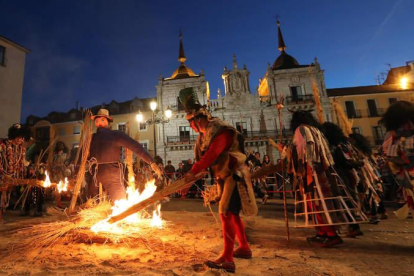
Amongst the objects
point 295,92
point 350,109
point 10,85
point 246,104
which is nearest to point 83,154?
point 10,85

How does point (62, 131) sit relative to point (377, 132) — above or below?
above

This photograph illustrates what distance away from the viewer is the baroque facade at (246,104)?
27125 millimetres

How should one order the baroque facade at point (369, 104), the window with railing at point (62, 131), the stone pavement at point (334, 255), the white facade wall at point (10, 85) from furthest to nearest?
the window with railing at point (62, 131), the baroque facade at point (369, 104), the white facade wall at point (10, 85), the stone pavement at point (334, 255)

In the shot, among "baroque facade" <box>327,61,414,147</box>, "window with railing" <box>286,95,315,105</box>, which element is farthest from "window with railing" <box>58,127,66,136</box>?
"baroque facade" <box>327,61,414,147</box>

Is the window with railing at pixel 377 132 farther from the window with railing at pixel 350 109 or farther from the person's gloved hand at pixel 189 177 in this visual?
the person's gloved hand at pixel 189 177

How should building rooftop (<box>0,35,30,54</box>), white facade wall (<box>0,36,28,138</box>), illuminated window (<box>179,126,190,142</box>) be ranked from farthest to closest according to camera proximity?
1. illuminated window (<box>179,126,190,142</box>)
2. building rooftop (<box>0,35,30,54</box>)
3. white facade wall (<box>0,36,28,138</box>)

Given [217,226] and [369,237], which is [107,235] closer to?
[217,226]

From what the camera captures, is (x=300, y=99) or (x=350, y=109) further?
(x=350, y=109)

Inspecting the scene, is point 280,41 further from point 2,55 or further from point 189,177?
point 189,177

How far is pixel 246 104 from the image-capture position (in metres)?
28.5

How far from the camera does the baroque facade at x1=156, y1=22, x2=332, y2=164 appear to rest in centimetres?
2712

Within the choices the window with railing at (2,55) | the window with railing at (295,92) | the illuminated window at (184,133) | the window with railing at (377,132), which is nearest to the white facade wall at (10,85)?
the window with railing at (2,55)

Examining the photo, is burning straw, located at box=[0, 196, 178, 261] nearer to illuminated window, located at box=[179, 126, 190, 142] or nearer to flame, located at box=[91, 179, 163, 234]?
flame, located at box=[91, 179, 163, 234]

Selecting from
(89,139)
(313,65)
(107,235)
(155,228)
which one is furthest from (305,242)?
(313,65)
